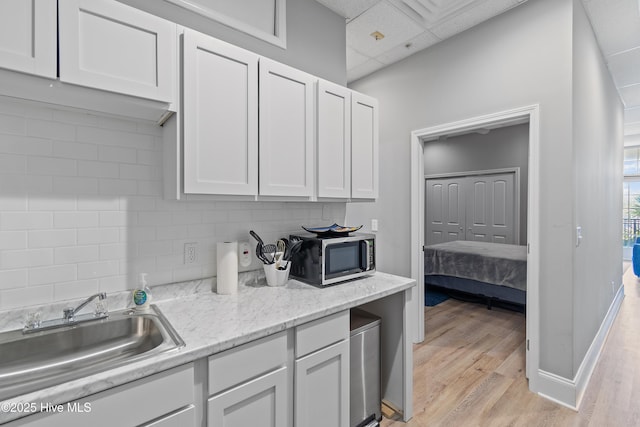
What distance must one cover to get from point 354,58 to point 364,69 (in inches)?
10.8

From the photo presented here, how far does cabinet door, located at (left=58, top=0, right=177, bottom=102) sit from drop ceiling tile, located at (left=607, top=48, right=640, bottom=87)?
4.23 m

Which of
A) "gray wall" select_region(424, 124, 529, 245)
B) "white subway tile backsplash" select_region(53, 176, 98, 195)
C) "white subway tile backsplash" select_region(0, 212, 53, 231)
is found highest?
"gray wall" select_region(424, 124, 529, 245)

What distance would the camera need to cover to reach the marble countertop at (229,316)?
92 cm

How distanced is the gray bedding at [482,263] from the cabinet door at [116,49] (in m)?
3.98

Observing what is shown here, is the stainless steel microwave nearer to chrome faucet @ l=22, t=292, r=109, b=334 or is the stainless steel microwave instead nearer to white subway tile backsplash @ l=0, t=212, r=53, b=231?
chrome faucet @ l=22, t=292, r=109, b=334

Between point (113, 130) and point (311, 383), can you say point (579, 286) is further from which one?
point (113, 130)

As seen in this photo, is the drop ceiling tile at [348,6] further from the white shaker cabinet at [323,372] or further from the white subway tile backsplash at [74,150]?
the white shaker cabinet at [323,372]

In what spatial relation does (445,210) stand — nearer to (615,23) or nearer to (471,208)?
(471,208)

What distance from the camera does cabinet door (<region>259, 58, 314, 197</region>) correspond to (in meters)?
1.74

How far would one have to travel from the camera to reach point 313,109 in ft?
6.49

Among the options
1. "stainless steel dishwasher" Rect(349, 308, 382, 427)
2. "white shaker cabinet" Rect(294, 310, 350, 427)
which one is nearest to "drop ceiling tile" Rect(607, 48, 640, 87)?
"stainless steel dishwasher" Rect(349, 308, 382, 427)

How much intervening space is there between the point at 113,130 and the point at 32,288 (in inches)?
30.8

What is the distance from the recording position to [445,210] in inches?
255

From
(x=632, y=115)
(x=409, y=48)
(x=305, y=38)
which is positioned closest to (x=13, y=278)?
(x=305, y=38)
